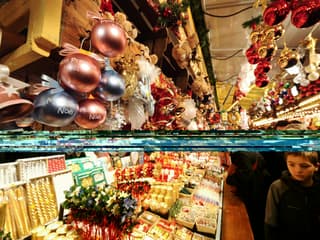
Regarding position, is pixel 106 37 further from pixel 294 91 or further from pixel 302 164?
pixel 294 91

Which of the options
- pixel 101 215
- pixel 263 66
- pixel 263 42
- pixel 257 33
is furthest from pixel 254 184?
pixel 101 215

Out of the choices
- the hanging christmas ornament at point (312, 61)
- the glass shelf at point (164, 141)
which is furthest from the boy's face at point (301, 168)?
the hanging christmas ornament at point (312, 61)

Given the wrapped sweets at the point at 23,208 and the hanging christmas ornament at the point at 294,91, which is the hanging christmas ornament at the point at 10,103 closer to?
the wrapped sweets at the point at 23,208

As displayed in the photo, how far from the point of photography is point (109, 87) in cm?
99

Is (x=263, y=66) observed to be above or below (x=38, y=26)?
above

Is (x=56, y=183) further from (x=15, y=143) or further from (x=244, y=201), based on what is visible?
(x=244, y=201)

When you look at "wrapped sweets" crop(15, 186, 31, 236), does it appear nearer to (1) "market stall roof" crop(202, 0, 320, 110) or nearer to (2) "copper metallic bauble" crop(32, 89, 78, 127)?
(2) "copper metallic bauble" crop(32, 89, 78, 127)

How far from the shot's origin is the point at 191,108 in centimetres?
202

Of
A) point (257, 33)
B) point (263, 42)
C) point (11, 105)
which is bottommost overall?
point (11, 105)

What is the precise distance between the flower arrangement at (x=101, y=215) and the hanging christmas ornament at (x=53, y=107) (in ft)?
1.69

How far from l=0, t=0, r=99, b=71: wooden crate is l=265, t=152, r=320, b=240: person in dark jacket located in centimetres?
175

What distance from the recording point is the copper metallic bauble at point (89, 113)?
3.10 feet

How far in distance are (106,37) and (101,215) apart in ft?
2.82

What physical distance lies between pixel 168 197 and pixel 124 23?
1492 mm
